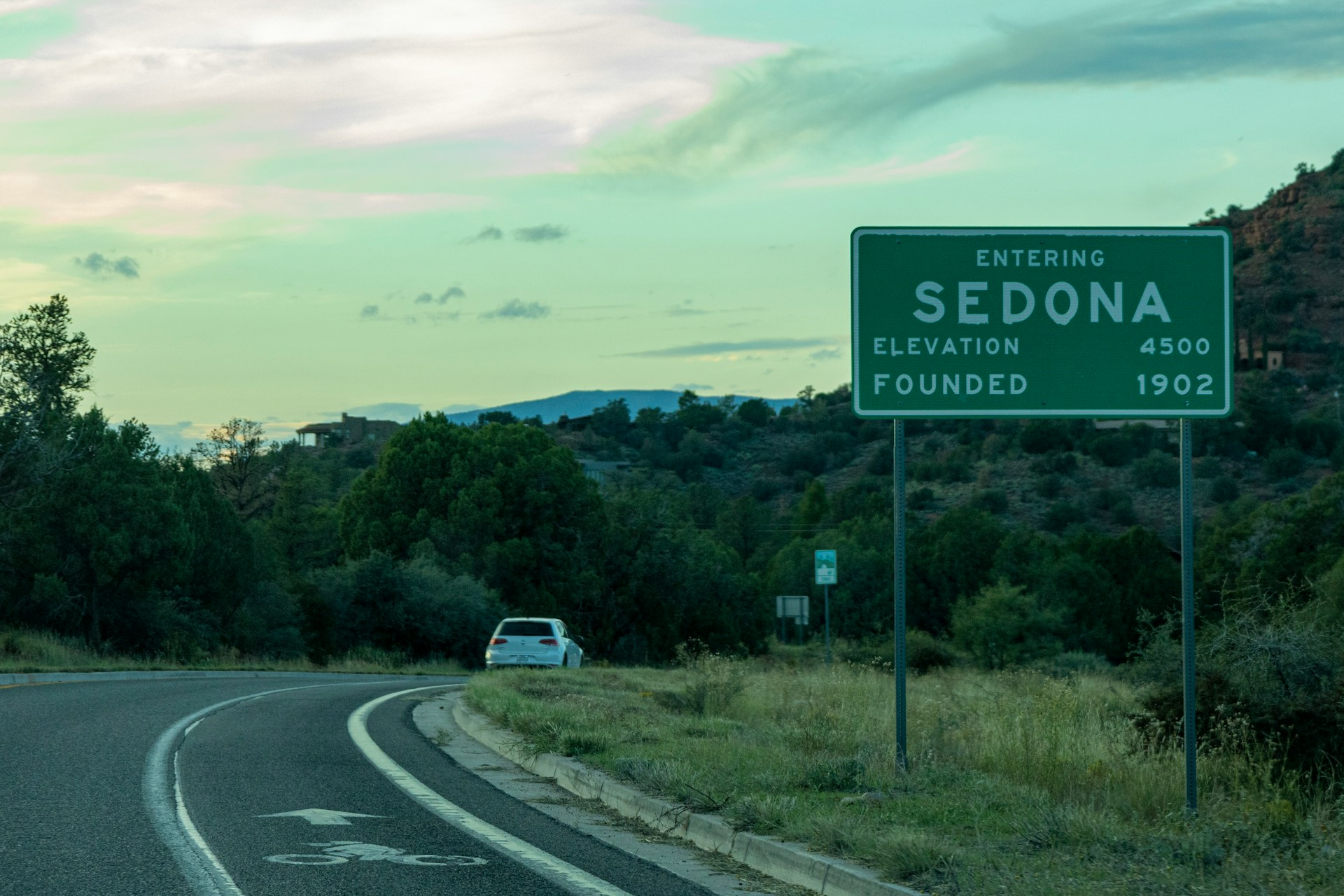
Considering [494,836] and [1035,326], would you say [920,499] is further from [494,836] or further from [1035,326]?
[494,836]

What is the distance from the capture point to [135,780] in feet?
36.7

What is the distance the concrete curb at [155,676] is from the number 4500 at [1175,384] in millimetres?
19105

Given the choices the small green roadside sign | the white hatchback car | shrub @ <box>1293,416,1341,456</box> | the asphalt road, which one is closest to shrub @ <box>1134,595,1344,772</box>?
the asphalt road

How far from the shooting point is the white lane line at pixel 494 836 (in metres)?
7.52

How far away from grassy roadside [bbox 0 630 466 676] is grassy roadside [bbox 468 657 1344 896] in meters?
14.2

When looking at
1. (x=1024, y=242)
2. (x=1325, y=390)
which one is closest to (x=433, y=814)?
(x=1024, y=242)

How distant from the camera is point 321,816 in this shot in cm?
973

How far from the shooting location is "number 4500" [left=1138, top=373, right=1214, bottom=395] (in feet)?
33.1

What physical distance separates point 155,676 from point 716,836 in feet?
70.8

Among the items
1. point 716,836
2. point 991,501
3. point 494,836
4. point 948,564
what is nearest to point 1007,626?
point 948,564

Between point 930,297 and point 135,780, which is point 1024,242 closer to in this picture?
point 930,297

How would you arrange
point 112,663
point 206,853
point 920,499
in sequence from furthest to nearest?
point 920,499 → point 112,663 → point 206,853

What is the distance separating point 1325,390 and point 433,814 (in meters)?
135

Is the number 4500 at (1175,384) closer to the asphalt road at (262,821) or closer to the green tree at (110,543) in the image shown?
the asphalt road at (262,821)
